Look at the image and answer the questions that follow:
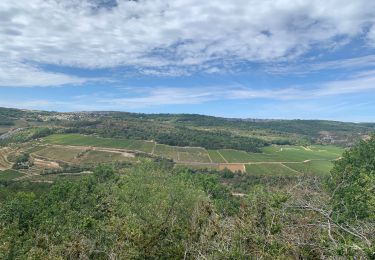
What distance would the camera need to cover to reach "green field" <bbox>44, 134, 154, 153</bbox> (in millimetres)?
153500

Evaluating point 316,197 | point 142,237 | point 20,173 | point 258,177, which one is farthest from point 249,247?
point 20,173

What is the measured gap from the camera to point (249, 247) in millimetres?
14438

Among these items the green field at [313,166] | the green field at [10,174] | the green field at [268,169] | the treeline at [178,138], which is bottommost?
the green field at [10,174]

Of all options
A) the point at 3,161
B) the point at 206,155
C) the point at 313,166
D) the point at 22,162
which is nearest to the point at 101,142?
the point at 22,162

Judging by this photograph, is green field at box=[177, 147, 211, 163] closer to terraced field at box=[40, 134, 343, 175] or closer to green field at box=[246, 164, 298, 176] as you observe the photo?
terraced field at box=[40, 134, 343, 175]

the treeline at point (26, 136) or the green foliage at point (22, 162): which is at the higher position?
the treeline at point (26, 136)

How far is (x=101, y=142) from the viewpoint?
160 m

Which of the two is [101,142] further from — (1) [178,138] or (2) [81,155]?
(1) [178,138]

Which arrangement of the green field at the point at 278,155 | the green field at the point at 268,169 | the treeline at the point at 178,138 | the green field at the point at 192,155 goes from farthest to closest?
the treeline at the point at 178,138, the green field at the point at 278,155, the green field at the point at 192,155, the green field at the point at 268,169

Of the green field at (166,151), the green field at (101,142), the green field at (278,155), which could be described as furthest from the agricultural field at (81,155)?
the green field at (278,155)

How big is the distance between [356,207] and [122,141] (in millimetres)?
136618

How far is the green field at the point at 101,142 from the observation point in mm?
153500

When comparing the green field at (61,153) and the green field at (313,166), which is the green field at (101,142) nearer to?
the green field at (61,153)

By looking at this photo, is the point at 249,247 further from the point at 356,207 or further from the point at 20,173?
the point at 20,173
